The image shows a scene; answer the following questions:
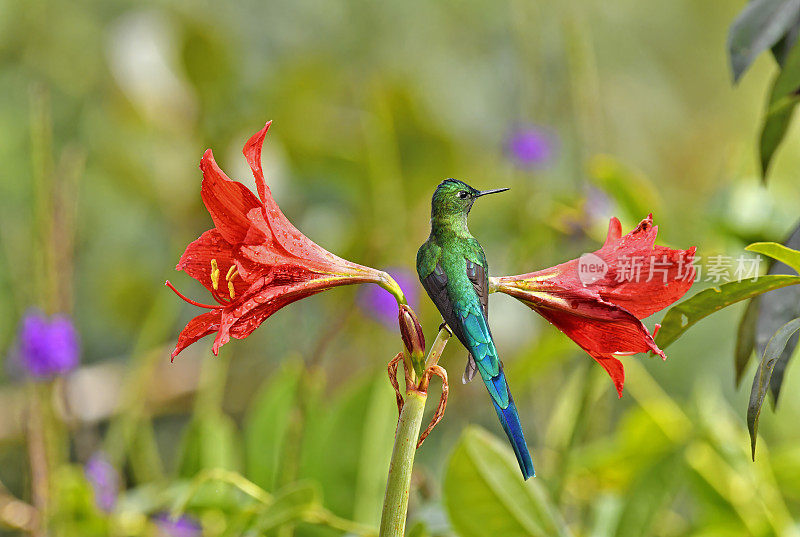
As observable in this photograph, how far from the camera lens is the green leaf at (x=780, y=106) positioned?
1.09 feet

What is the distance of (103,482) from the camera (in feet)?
1.67

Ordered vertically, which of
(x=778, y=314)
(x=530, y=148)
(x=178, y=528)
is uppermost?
(x=530, y=148)

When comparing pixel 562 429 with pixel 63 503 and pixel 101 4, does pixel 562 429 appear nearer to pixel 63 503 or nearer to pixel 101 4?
pixel 63 503

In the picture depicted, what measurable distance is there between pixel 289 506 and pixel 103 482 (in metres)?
0.24

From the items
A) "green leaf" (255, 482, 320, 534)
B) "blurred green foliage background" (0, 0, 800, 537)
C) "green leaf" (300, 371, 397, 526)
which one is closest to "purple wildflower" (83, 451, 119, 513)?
"blurred green foliage background" (0, 0, 800, 537)

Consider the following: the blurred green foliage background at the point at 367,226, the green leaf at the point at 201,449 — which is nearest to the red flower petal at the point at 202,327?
the blurred green foliage background at the point at 367,226

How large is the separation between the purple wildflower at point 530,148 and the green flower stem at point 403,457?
551 mm

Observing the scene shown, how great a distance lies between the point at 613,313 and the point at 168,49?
0.89 meters

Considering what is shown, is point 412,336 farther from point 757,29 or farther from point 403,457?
point 757,29

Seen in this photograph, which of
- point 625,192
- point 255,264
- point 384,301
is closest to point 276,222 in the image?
point 255,264

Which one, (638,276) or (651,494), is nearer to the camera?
(638,276)

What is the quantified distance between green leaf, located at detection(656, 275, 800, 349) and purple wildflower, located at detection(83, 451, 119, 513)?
0.37 meters
